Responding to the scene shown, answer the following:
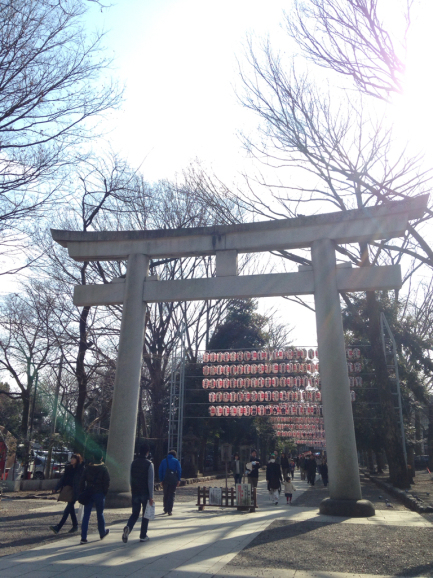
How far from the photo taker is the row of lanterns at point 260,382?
1950 centimetres

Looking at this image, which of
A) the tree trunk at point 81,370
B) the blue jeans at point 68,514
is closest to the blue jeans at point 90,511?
the blue jeans at point 68,514

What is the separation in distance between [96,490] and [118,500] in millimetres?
3962

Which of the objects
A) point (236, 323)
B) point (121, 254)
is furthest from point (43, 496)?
point (236, 323)

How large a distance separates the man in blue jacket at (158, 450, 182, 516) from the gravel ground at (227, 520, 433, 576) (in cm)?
252

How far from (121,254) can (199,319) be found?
11078 millimetres

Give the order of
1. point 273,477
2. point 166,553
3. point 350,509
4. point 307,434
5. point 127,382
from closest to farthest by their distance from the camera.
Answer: point 166,553 → point 350,509 → point 127,382 → point 273,477 → point 307,434

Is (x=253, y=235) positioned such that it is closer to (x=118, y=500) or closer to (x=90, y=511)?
(x=118, y=500)

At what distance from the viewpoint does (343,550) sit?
632cm

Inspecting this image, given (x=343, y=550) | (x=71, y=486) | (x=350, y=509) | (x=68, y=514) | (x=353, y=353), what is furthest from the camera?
(x=353, y=353)

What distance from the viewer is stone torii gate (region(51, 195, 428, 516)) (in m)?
9.69

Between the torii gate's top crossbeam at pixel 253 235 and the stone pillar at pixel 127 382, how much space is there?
594 millimetres

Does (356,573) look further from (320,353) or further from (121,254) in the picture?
(121,254)

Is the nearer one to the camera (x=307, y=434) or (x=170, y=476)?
(x=170, y=476)

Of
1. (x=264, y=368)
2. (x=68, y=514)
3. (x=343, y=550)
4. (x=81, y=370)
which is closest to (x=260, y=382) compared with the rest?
(x=264, y=368)
